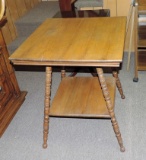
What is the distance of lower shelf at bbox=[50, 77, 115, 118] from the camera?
1.45 meters

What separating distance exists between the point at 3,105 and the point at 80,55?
38.5 inches

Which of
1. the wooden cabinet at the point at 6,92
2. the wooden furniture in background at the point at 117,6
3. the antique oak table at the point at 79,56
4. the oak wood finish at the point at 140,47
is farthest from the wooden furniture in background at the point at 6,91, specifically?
the oak wood finish at the point at 140,47

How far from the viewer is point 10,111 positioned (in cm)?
187

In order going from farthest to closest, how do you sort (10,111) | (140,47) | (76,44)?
(140,47), (10,111), (76,44)

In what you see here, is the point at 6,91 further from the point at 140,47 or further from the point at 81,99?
the point at 140,47

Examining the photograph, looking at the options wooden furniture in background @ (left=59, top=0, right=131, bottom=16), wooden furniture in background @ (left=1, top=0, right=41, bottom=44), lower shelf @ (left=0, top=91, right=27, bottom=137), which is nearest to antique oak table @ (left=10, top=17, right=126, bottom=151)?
lower shelf @ (left=0, top=91, right=27, bottom=137)

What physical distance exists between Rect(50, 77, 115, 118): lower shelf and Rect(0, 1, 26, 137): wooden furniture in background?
1.67 ft

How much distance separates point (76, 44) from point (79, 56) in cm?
16

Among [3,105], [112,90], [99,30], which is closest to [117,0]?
[99,30]

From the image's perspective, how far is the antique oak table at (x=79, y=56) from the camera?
3.84 ft

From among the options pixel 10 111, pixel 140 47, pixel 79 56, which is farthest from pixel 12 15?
pixel 79 56

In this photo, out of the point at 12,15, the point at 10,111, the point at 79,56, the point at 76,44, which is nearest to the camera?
the point at 79,56

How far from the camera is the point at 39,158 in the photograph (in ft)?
4.93

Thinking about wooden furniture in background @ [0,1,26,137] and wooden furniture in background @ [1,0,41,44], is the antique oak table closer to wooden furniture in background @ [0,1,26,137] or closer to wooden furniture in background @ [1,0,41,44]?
wooden furniture in background @ [0,1,26,137]
